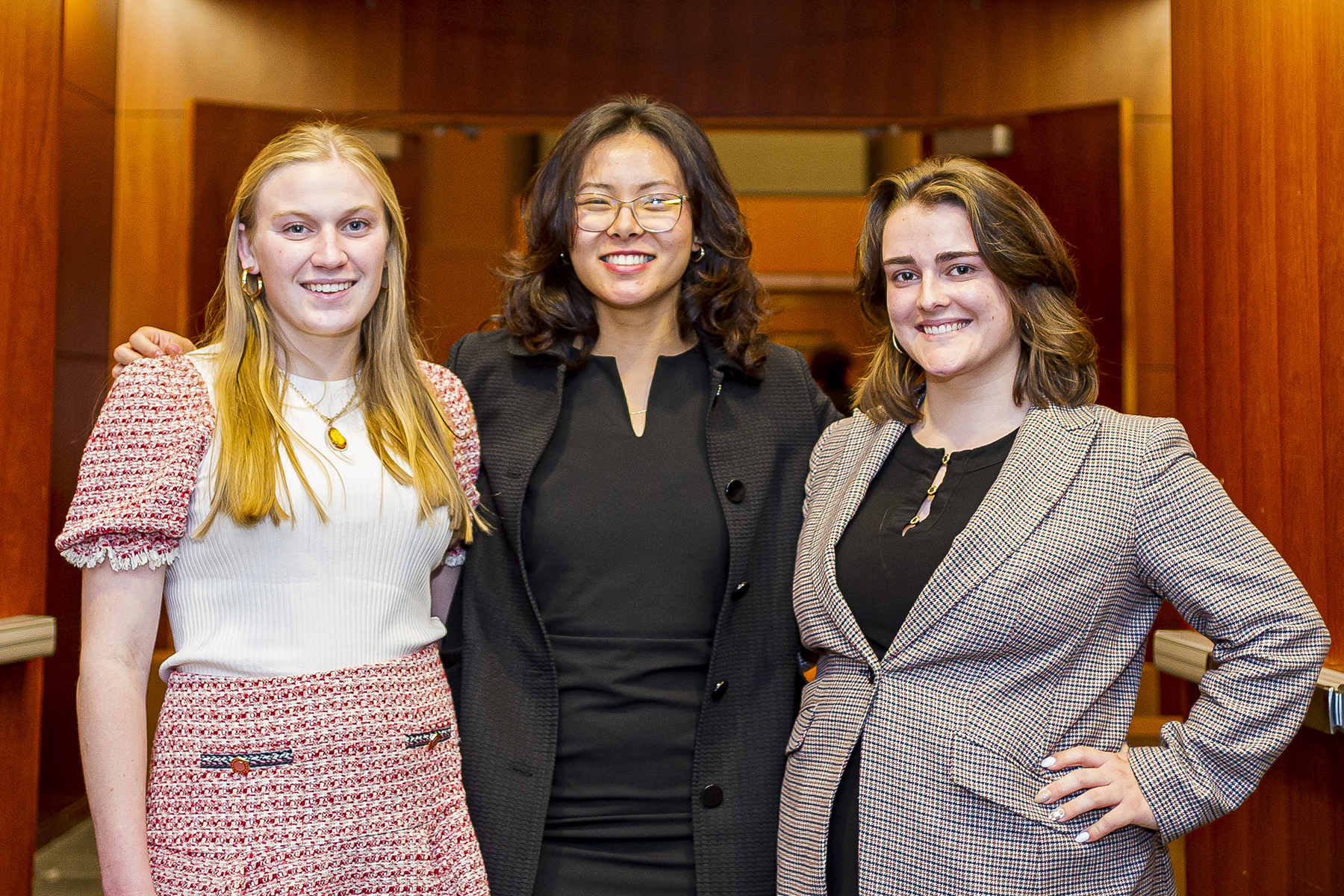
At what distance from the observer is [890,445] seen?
6.28 feet

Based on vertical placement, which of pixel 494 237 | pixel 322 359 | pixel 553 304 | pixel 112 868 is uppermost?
pixel 494 237

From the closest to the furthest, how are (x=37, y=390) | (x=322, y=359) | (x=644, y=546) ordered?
(x=322, y=359), (x=644, y=546), (x=37, y=390)

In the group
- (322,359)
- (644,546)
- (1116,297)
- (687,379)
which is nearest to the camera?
(322,359)

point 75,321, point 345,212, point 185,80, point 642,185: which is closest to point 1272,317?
point 642,185

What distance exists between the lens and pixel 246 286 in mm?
1771

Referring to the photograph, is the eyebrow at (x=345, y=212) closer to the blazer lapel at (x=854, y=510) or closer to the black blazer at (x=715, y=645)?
the black blazer at (x=715, y=645)

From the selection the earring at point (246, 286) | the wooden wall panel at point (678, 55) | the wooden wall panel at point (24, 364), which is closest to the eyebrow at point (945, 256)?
the earring at point (246, 286)

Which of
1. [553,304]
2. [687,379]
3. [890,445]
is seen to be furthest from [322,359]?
[890,445]

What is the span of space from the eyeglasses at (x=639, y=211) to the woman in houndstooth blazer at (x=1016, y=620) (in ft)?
1.36

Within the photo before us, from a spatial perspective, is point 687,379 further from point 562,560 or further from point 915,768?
point 915,768

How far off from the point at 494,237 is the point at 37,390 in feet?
12.2

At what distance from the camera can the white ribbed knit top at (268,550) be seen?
156cm

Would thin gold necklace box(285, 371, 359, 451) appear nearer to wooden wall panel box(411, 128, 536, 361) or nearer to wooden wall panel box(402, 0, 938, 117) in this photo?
wooden wall panel box(402, 0, 938, 117)

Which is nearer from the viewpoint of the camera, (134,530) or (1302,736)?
(134,530)
